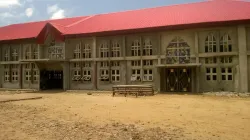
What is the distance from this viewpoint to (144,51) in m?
23.0

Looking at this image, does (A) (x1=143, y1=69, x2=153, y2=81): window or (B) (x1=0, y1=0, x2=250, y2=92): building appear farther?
(A) (x1=143, y1=69, x2=153, y2=81): window

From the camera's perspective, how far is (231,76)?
1997cm

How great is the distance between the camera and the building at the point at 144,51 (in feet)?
66.1

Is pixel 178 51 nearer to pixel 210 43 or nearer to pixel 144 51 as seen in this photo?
pixel 210 43

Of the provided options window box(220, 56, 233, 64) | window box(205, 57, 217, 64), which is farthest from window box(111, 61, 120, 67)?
window box(220, 56, 233, 64)

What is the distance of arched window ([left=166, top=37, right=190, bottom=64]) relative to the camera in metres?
21.5

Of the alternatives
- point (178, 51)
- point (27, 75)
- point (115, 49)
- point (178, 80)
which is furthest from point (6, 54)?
point (178, 80)

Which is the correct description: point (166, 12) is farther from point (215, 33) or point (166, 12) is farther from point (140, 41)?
point (215, 33)

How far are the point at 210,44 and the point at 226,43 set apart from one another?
1.21m

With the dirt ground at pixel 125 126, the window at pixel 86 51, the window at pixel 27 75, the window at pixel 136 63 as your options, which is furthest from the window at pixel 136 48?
the window at pixel 27 75

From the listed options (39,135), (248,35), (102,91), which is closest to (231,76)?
(248,35)

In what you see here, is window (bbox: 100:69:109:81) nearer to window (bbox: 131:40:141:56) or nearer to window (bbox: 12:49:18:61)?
window (bbox: 131:40:141:56)

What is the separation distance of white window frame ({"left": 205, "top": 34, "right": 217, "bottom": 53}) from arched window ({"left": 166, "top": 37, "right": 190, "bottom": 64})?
1535 mm

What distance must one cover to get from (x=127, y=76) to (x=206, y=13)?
8944 mm
